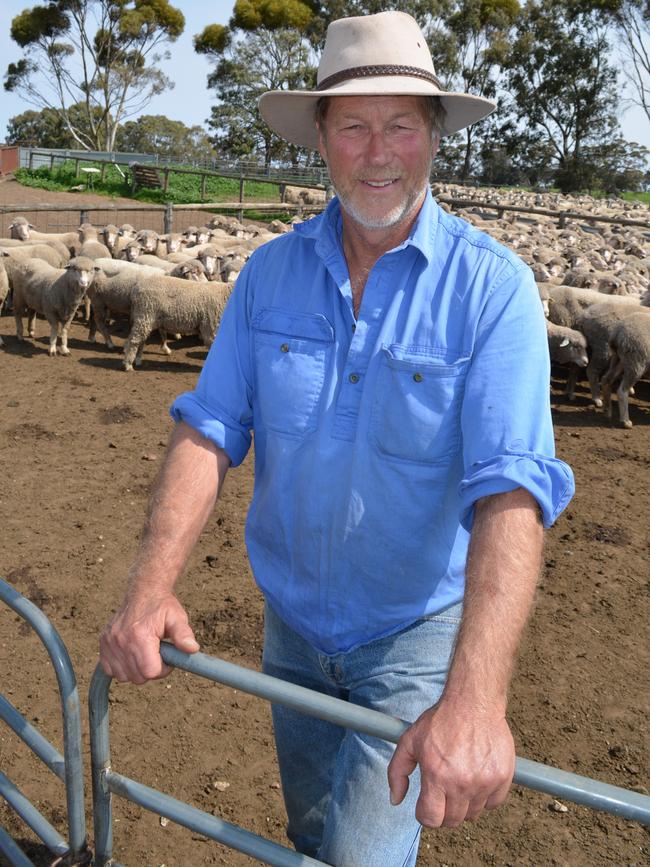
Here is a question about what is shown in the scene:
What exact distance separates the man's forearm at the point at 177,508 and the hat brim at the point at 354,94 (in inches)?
35.2

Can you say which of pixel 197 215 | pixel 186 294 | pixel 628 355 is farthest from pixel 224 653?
pixel 197 215

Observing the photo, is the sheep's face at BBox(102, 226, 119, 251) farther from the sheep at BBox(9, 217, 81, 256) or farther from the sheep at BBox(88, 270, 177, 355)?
the sheep at BBox(88, 270, 177, 355)

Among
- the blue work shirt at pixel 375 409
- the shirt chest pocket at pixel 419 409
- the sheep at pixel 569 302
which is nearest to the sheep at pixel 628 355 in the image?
the sheep at pixel 569 302

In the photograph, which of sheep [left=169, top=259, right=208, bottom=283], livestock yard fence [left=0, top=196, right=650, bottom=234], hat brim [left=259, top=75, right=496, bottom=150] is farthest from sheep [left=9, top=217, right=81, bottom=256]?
hat brim [left=259, top=75, right=496, bottom=150]

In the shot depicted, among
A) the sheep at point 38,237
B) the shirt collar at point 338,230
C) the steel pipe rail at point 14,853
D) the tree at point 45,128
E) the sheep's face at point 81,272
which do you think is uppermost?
the tree at point 45,128

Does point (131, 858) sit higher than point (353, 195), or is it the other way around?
point (353, 195)

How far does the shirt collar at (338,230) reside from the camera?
6.08ft

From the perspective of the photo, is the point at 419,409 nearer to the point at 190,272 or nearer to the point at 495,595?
the point at 495,595

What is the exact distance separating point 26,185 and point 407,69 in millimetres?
34985

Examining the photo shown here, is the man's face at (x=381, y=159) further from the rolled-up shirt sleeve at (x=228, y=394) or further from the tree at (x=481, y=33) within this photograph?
the tree at (x=481, y=33)

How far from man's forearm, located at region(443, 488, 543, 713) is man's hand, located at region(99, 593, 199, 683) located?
1.73 ft

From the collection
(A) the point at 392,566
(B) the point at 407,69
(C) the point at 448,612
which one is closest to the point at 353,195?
(B) the point at 407,69

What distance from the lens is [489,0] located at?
4847 cm

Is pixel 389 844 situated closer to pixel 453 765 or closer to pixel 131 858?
pixel 453 765
